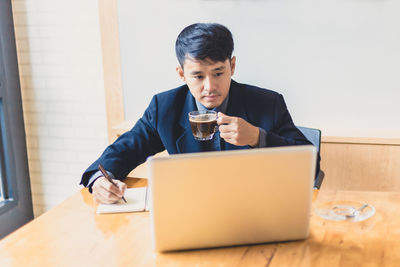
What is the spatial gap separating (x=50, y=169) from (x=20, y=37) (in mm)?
990

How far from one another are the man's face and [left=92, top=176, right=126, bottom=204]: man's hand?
0.49 meters

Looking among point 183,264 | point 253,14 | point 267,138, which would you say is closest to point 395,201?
point 267,138

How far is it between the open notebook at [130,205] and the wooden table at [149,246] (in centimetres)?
3

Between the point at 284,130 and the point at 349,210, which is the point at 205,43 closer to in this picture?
the point at 284,130

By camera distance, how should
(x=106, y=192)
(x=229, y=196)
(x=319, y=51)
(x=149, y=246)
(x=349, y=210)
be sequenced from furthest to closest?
1. (x=319, y=51)
2. (x=106, y=192)
3. (x=349, y=210)
4. (x=149, y=246)
5. (x=229, y=196)

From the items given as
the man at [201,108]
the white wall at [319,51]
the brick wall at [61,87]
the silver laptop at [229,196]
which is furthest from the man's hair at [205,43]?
the brick wall at [61,87]

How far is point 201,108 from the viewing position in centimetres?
195

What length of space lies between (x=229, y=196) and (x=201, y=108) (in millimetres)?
842

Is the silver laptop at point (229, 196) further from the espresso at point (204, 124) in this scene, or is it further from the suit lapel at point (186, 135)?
the suit lapel at point (186, 135)

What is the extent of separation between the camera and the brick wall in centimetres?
304

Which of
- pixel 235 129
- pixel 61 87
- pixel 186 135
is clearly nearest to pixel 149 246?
pixel 235 129

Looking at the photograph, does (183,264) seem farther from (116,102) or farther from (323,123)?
(116,102)

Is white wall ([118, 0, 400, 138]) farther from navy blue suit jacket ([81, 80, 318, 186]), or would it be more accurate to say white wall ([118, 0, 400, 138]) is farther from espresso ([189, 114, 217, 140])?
espresso ([189, 114, 217, 140])

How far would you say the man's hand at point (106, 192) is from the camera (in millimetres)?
1559
